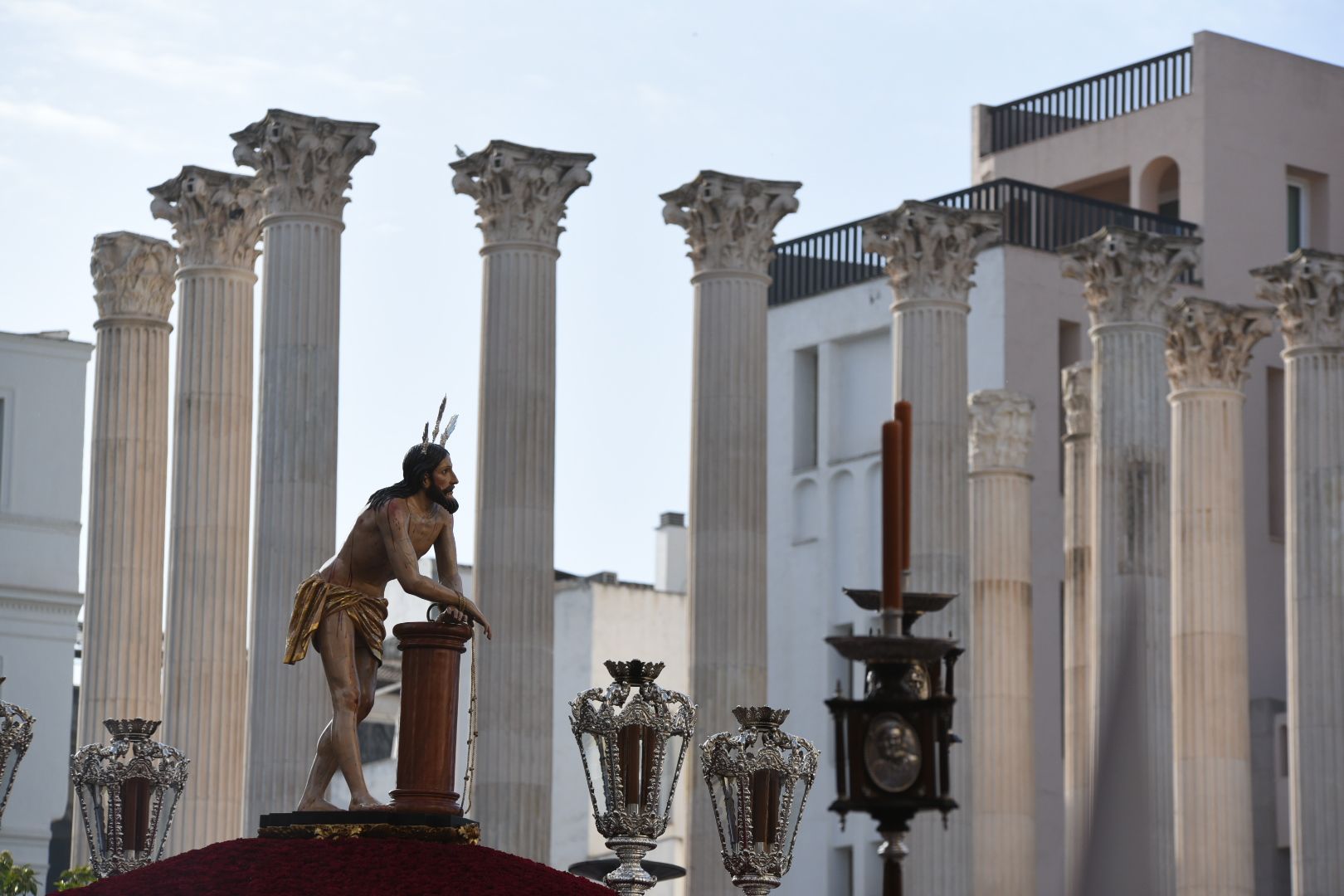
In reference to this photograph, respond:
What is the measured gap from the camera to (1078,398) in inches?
2376

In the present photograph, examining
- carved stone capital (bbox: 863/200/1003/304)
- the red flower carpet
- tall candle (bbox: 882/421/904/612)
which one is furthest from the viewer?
carved stone capital (bbox: 863/200/1003/304)

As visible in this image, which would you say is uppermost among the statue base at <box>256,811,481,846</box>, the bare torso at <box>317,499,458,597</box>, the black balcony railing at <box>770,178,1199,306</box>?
the black balcony railing at <box>770,178,1199,306</box>

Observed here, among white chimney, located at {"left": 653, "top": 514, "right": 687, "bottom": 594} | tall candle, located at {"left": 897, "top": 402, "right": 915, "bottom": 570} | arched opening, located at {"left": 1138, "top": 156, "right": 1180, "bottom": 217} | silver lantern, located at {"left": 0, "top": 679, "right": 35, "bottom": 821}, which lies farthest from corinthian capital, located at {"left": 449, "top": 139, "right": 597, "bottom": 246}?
white chimney, located at {"left": 653, "top": 514, "right": 687, "bottom": 594}

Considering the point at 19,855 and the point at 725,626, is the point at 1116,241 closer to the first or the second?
the point at 725,626

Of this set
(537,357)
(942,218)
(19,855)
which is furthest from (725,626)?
(19,855)

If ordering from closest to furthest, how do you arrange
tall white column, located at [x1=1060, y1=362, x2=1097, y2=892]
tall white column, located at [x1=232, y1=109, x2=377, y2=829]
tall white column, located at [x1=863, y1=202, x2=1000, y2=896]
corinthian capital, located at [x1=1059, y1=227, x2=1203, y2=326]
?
tall white column, located at [x1=232, y1=109, x2=377, y2=829], tall white column, located at [x1=863, y1=202, x2=1000, y2=896], corinthian capital, located at [x1=1059, y1=227, x2=1203, y2=326], tall white column, located at [x1=1060, y1=362, x2=1097, y2=892]

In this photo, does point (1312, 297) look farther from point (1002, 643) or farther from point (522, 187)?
point (522, 187)

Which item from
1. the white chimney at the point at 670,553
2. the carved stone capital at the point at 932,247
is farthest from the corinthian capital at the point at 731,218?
the white chimney at the point at 670,553

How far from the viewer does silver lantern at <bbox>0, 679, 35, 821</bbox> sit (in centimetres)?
3203

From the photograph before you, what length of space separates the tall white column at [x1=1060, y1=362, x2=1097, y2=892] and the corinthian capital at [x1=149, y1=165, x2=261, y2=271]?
18.3 meters

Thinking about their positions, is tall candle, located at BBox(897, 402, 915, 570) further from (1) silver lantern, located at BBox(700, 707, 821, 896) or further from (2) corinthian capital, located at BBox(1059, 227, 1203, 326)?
(2) corinthian capital, located at BBox(1059, 227, 1203, 326)

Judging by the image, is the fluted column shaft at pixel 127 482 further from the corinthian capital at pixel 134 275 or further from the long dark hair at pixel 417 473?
the long dark hair at pixel 417 473

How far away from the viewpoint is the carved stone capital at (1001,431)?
60.7 m

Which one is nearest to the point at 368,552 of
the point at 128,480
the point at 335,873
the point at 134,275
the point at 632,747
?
the point at 335,873
